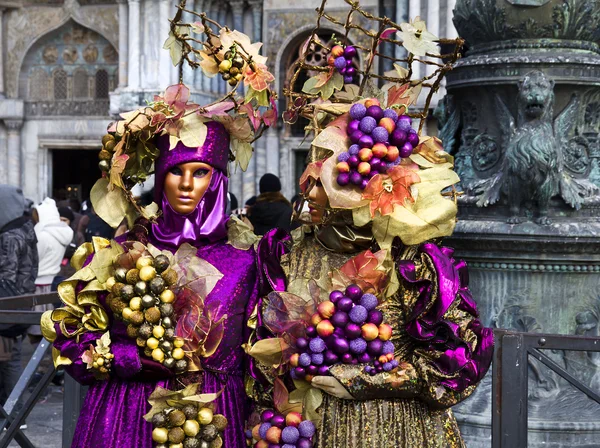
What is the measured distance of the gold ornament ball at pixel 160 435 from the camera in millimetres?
2500

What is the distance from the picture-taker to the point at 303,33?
17375 millimetres

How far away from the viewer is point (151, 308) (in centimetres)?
253

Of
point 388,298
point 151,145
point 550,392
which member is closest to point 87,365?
point 151,145

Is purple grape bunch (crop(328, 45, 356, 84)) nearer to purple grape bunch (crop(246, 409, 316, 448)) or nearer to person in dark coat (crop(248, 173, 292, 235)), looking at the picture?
purple grape bunch (crop(246, 409, 316, 448))

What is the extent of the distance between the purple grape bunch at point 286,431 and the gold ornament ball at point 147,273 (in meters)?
0.49

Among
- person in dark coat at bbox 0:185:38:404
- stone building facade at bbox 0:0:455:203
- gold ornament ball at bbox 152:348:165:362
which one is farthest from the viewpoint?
stone building facade at bbox 0:0:455:203

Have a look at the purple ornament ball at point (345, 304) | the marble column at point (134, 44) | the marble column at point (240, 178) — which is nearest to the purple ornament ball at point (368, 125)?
the purple ornament ball at point (345, 304)

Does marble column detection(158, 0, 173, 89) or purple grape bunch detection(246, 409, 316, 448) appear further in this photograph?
marble column detection(158, 0, 173, 89)

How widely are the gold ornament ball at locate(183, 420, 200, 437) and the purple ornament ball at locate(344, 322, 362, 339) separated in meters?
0.52

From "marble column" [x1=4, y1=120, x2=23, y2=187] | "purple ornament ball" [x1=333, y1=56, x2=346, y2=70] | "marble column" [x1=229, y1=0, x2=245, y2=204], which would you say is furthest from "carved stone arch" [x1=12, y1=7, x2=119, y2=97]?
"purple ornament ball" [x1=333, y1=56, x2=346, y2=70]

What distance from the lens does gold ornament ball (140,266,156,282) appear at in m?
2.54

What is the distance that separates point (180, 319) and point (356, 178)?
0.66m

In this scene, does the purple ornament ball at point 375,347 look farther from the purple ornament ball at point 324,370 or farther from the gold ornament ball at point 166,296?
the gold ornament ball at point 166,296

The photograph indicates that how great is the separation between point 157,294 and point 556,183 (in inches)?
73.5
